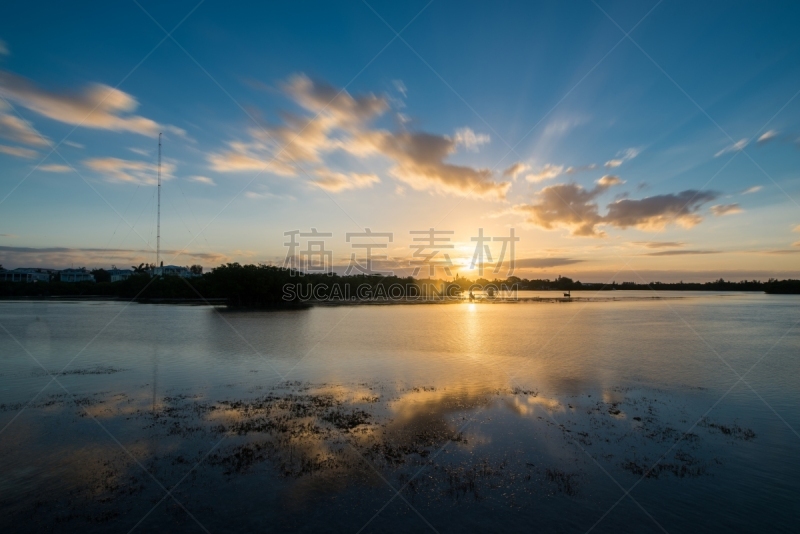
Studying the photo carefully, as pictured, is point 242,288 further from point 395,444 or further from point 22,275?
point 22,275

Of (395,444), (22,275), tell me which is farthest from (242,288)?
(22,275)

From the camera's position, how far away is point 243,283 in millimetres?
89438

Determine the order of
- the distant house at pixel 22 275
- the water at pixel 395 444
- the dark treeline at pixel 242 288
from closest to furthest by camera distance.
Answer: the water at pixel 395 444, the dark treeline at pixel 242 288, the distant house at pixel 22 275

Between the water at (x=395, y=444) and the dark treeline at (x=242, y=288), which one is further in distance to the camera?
the dark treeline at (x=242, y=288)

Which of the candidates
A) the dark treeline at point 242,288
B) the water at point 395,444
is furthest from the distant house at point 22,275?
the water at point 395,444

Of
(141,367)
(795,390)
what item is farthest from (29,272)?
(795,390)

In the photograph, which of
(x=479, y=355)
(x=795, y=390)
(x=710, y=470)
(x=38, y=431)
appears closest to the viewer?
(x=710, y=470)

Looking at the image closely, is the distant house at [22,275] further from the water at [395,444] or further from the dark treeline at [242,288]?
the water at [395,444]

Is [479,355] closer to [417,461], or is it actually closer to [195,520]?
[417,461]

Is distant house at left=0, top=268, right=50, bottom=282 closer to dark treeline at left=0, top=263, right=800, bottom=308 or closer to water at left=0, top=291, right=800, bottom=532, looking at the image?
dark treeline at left=0, top=263, right=800, bottom=308

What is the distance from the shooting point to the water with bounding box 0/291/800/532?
891 centimetres

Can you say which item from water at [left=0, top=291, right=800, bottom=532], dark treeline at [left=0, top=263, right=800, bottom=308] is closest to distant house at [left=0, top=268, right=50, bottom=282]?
dark treeline at [left=0, top=263, right=800, bottom=308]

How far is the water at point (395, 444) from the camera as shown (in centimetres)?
891

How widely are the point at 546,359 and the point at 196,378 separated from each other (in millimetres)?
21098
